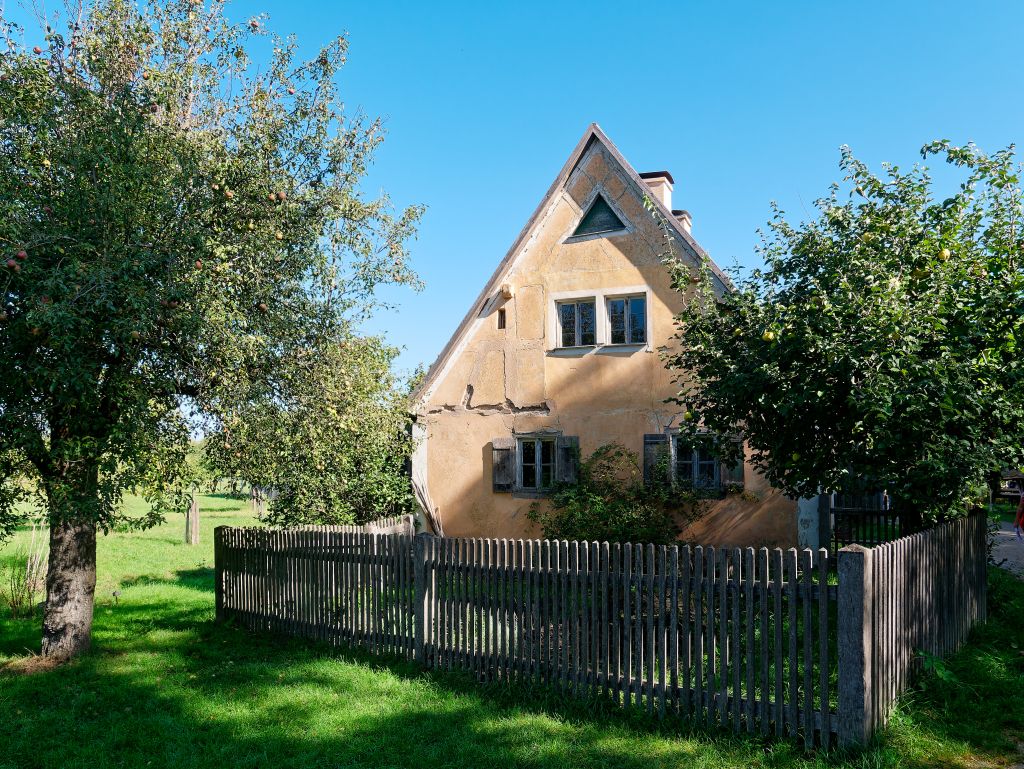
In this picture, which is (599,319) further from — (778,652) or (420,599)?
(778,652)

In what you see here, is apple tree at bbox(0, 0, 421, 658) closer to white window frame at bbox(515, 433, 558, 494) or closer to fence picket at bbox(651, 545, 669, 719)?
fence picket at bbox(651, 545, 669, 719)

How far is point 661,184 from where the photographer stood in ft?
51.3

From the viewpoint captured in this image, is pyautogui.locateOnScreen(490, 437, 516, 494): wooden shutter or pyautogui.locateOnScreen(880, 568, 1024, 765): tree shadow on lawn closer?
pyautogui.locateOnScreen(880, 568, 1024, 765): tree shadow on lawn

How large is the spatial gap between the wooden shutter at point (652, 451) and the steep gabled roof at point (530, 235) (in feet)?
9.62

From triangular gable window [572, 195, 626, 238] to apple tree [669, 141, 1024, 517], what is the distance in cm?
538

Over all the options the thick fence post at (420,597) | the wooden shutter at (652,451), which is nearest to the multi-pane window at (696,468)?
the wooden shutter at (652,451)

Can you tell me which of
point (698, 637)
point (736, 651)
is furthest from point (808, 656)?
point (698, 637)

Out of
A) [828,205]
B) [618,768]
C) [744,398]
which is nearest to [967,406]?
[744,398]

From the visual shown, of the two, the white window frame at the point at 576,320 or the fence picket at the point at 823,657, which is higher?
the white window frame at the point at 576,320

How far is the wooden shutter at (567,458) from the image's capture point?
14.7 metres

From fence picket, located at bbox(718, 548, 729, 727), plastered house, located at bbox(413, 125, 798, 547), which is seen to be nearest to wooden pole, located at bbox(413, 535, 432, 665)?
fence picket, located at bbox(718, 548, 729, 727)

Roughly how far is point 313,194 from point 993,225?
801cm

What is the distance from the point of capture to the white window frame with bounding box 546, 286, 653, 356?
46.7 feet

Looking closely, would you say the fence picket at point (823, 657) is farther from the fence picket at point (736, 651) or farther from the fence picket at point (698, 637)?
the fence picket at point (698, 637)
